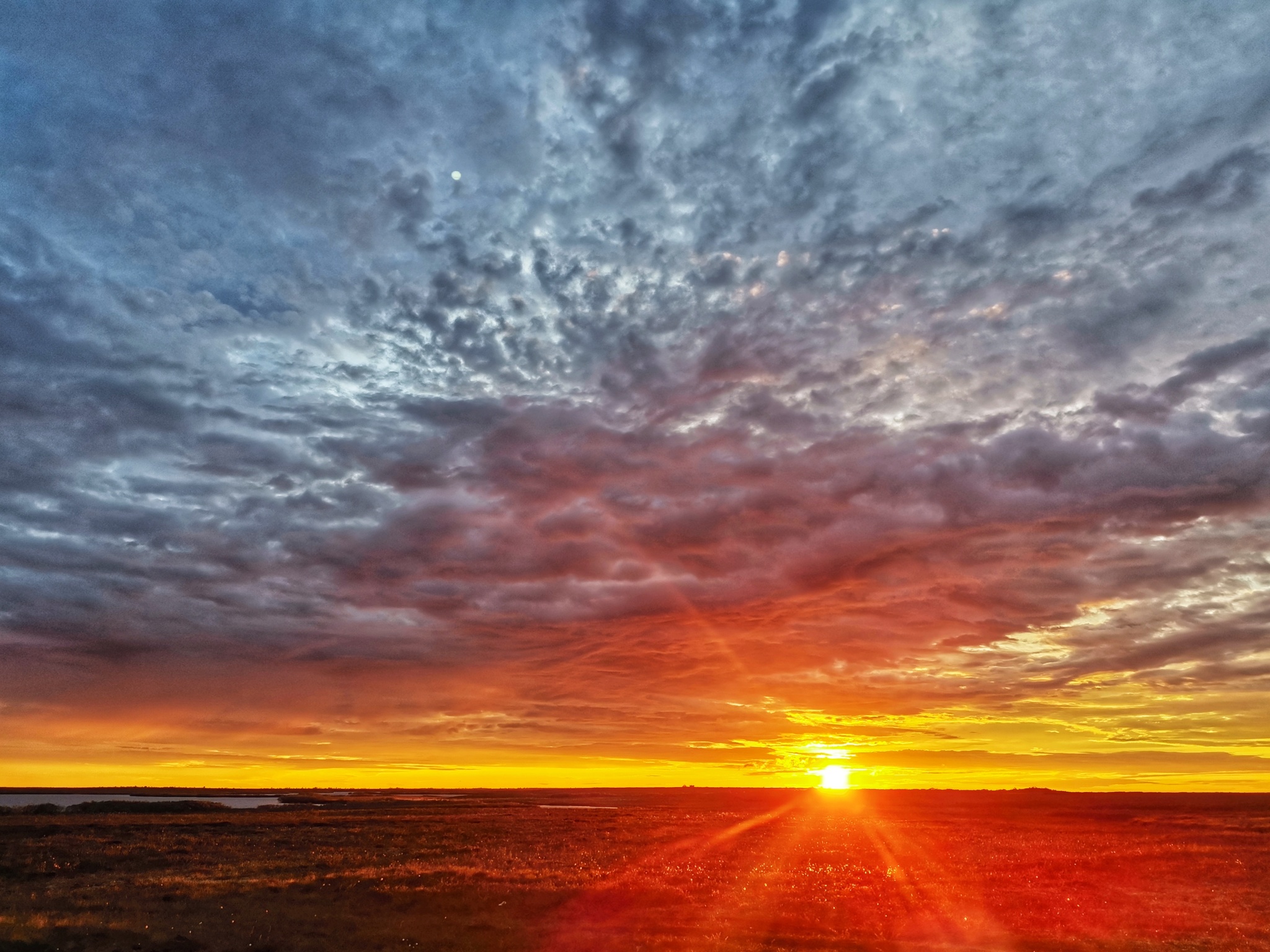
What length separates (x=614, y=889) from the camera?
108ft

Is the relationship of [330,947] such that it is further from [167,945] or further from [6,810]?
[6,810]

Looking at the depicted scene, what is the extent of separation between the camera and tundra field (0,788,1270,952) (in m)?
24.4

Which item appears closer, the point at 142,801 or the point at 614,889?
the point at 614,889

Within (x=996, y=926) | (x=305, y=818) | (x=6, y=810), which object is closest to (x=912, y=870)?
(x=996, y=926)

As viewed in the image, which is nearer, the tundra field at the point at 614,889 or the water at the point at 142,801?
the tundra field at the point at 614,889

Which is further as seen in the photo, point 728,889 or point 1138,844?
point 1138,844

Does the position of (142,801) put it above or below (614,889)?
above

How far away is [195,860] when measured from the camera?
4331 centimetres

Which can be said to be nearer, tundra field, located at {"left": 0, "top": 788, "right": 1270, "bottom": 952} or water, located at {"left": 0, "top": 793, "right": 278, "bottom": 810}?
tundra field, located at {"left": 0, "top": 788, "right": 1270, "bottom": 952}

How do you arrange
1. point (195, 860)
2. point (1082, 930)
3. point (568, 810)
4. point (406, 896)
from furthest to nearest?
point (568, 810)
point (195, 860)
point (406, 896)
point (1082, 930)

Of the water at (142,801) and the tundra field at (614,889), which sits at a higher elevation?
the water at (142,801)

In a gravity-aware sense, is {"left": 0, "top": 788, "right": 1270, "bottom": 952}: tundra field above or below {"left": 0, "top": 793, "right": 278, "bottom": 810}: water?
below

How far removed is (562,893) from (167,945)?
46.1ft

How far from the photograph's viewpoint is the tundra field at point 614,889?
24.4 meters
